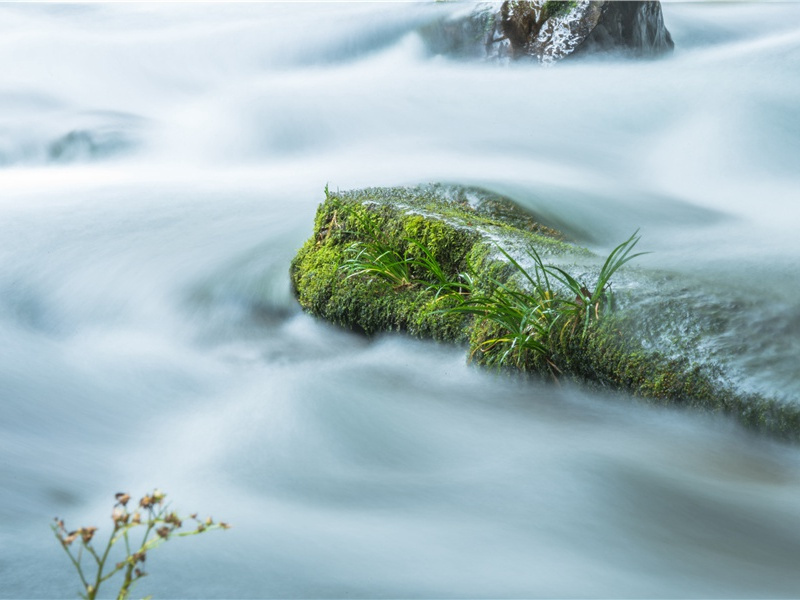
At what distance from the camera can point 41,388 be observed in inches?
167

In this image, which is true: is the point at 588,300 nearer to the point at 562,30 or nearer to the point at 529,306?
the point at 529,306

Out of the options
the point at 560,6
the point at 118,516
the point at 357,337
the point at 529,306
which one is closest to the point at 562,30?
the point at 560,6

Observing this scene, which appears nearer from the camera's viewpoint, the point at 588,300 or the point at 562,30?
the point at 588,300

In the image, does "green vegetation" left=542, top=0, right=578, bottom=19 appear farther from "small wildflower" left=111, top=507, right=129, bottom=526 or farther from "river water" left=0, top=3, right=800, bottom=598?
"small wildflower" left=111, top=507, right=129, bottom=526

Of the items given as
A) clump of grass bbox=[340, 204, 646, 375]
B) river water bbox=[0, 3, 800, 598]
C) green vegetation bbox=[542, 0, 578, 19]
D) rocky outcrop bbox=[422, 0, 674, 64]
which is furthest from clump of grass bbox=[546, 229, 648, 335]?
green vegetation bbox=[542, 0, 578, 19]

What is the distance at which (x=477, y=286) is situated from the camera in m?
4.46

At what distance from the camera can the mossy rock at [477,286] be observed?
3.67 metres

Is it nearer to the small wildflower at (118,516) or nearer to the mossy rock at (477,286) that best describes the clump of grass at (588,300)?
the mossy rock at (477,286)

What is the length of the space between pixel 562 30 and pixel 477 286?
19.9 ft

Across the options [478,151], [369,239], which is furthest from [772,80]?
[369,239]

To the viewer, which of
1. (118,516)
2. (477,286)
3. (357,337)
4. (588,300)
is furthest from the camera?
(357,337)

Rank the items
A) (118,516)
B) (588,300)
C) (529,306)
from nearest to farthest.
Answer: (118,516)
(588,300)
(529,306)

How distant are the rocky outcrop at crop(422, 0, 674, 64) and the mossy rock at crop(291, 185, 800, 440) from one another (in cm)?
456

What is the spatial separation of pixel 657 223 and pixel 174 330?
3412 mm
